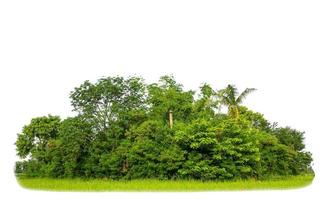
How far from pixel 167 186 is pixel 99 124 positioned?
751 centimetres

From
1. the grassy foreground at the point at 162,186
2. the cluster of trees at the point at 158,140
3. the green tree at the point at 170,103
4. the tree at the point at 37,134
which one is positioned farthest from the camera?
the tree at the point at 37,134

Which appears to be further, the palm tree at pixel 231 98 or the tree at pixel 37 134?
the tree at pixel 37 134

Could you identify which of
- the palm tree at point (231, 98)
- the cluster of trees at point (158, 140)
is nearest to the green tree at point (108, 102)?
the cluster of trees at point (158, 140)

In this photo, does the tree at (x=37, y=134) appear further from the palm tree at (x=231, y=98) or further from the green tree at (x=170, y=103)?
the palm tree at (x=231, y=98)

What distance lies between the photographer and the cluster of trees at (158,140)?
774 inches

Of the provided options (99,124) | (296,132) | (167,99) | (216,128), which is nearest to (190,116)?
(167,99)

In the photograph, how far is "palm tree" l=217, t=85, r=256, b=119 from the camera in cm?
2434

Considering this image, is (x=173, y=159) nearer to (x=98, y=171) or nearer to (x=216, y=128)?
(x=216, y=128)

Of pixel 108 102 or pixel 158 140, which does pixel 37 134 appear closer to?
pixel 108 102

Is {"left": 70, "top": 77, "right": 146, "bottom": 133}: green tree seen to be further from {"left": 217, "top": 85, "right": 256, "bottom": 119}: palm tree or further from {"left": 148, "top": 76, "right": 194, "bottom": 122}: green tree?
{"left": 217, "top": 85, "right": 256, "bottom": 119}: palm tree

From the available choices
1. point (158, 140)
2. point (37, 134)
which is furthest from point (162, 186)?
point (37, 134)

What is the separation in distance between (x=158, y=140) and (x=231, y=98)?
6027mm

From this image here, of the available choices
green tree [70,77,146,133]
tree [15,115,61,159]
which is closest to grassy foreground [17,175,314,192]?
green tree [70,77,146,133]

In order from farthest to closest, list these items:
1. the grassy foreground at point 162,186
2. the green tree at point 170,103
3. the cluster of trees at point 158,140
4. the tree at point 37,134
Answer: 1. the tree at point 37,134
2. the green tree at point 170,103
3. the cluster of trees at point 158,140
4. the grassy foreground at point 162,186
